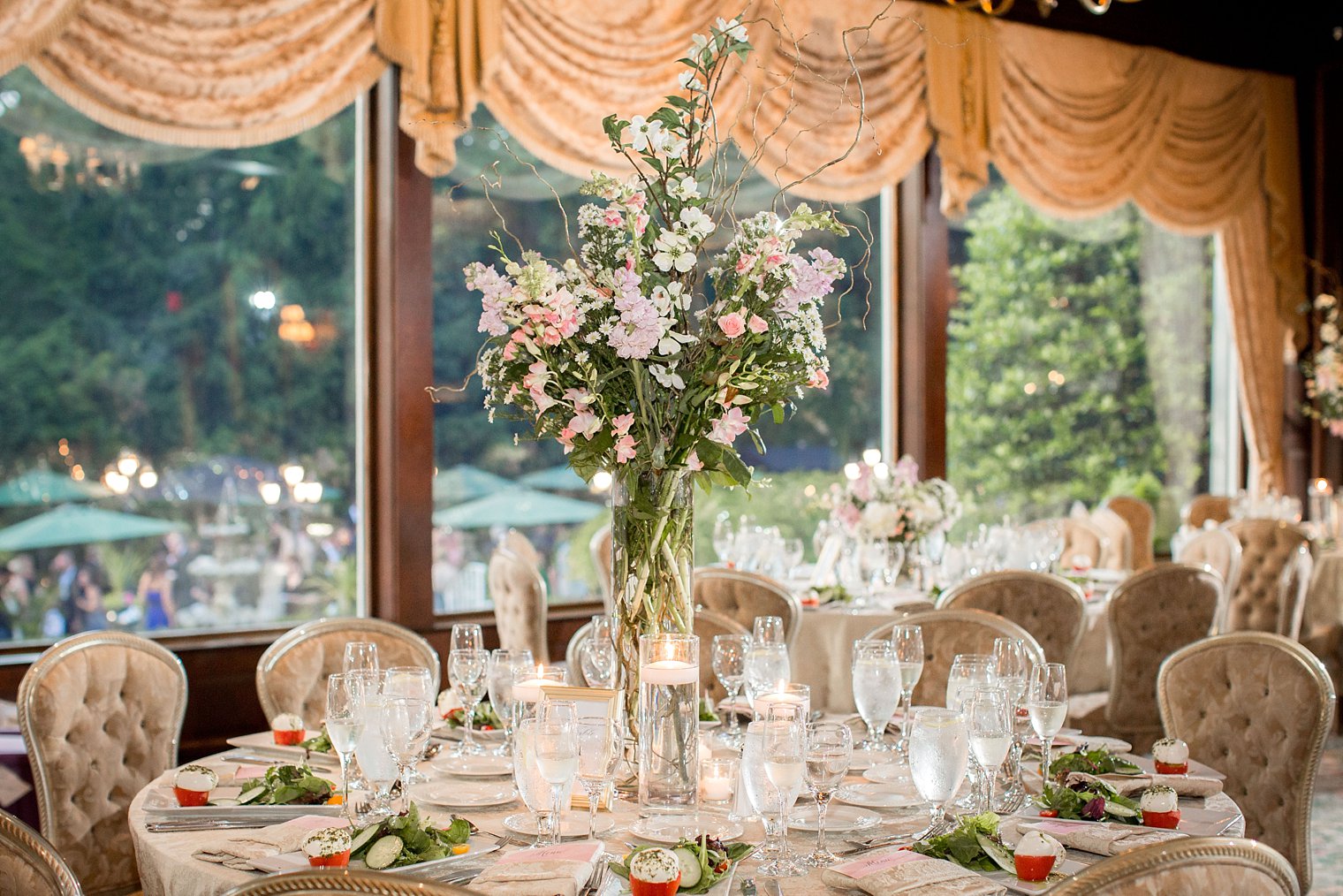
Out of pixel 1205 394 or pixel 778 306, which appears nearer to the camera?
pixel 778 306

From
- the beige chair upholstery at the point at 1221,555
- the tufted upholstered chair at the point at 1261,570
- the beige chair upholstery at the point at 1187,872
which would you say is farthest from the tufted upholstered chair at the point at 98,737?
the tufted upholstered chair at the point at 1261,570

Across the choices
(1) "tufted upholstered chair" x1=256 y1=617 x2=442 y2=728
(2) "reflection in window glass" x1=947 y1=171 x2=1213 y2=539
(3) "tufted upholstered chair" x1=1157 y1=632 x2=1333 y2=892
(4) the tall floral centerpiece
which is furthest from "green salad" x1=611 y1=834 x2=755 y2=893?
(2) "reflection in window glass" x1=947 y1=171 x2=1213 y2=539

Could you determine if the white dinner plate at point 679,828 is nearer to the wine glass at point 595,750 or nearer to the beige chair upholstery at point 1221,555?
the wine glass at point 595,750

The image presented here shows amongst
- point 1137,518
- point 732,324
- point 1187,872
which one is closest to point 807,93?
point 1137,518

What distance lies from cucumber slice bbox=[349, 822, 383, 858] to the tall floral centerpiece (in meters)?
0.59

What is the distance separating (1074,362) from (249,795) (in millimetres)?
6317

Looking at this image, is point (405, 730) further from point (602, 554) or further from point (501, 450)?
point (501, 450)

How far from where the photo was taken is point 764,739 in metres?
1.84

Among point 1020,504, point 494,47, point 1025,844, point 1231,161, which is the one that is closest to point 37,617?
point 494,47

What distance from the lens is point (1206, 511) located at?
779 cm

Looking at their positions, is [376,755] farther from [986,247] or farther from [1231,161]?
[1231,161]

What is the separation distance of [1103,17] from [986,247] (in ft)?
5.13

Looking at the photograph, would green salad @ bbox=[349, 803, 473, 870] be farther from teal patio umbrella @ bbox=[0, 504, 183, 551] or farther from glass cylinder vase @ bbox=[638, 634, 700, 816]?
teal patio umbrella @ bbox=[0, 504, 183, 551]

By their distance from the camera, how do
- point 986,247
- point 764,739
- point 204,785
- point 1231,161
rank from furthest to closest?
point 1231,161
point 986,247
point 204,785
point 764,739
